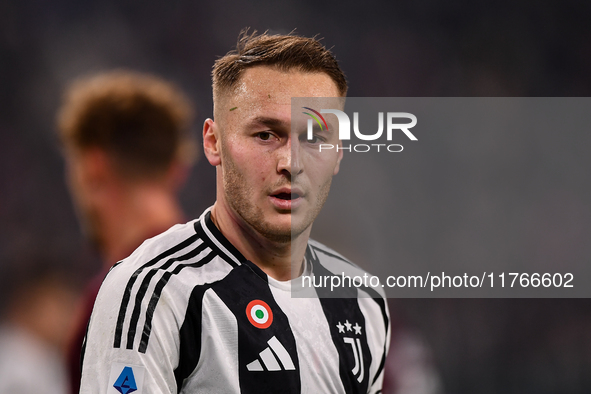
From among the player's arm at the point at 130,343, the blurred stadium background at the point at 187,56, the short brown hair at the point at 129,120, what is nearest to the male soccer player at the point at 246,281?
the player's arm at the point at 130,343

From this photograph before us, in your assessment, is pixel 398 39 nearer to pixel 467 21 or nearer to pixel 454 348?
pixel 467 21

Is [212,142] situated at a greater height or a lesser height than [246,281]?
greater

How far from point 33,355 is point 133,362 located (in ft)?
7.85

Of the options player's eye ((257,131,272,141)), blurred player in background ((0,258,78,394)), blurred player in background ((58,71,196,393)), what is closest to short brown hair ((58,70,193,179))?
blurred player in background ((58,71,196,393))

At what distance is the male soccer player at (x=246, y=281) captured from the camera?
1.24m

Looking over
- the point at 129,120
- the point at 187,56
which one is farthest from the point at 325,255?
the point at 187,56

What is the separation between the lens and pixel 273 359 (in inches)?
54.5

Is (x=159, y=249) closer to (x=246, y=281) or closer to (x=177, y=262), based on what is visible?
(x=177, y=262)

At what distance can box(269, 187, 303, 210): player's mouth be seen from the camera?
1439 mm

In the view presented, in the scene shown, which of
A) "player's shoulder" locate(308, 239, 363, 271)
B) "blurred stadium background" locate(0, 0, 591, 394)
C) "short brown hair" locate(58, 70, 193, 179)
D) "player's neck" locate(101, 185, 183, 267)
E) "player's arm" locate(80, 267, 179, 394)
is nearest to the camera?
"player's arm" locate(80, 267, 179, 394)

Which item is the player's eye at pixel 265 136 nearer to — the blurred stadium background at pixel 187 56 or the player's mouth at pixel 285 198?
the player's mouth at pixel 285 198

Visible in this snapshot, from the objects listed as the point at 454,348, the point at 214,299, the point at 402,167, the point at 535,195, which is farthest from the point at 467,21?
the point at 214,299

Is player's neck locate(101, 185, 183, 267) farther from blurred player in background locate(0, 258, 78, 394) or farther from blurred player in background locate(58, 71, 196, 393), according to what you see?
blurred player in background locate(0, 258, 78, 394)

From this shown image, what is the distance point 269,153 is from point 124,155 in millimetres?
1700
